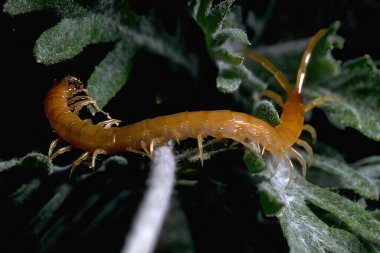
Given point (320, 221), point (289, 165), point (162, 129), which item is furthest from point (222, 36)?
point (320, 221)

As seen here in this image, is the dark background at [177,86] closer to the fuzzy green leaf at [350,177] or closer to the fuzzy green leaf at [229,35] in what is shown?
the fuzzy green leaf at [350,177]

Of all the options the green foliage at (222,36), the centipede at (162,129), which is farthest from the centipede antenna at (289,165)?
the green foliage at (222,36)

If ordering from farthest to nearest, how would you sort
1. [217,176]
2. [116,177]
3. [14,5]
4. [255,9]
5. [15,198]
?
[255,9], [116,177], [15,198], [217,176], [14,5]

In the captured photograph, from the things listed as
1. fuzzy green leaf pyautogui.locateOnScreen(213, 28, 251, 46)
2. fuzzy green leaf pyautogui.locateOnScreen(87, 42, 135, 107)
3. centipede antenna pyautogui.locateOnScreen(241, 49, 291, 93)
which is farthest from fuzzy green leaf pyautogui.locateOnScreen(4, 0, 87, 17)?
centipede antenna pyautogui.locateOnScreen(241, 49, 291, 93)

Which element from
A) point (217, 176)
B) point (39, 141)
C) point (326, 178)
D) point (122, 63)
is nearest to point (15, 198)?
point (39, 141)

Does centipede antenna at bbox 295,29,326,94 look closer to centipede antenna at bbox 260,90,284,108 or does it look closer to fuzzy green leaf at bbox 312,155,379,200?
centipede antenna at bbox 260,90,284,108

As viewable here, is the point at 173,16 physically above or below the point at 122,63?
above

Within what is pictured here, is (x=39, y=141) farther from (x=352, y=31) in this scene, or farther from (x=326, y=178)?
(x=352, y=31)
